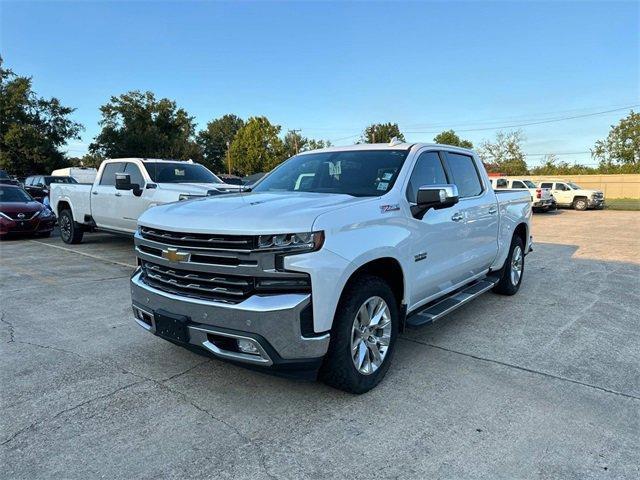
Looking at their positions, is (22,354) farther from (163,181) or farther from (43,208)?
(43,208)

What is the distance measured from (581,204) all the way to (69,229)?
90.5ft

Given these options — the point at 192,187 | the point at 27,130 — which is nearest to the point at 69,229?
the point at 192,187

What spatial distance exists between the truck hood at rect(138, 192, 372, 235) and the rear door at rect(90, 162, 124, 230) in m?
6.40

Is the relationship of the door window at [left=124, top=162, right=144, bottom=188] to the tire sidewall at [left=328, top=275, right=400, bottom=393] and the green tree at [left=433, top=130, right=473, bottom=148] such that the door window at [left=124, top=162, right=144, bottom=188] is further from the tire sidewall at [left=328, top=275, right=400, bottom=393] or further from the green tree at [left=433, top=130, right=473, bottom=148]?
the green tree at [left=433, top=130, right=473, bottom=148]

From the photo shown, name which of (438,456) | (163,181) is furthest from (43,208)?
(438,456)

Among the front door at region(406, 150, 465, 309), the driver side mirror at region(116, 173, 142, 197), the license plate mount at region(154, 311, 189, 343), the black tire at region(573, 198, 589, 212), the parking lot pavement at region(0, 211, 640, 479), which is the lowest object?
the black tire at region(573, 198, 589, 212)

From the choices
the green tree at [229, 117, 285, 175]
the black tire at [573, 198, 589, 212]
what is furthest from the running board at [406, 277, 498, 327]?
the green tree at [229, 117, 285, 175]

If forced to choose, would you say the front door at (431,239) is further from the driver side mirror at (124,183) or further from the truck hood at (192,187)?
the driver side mirror at (124,183)

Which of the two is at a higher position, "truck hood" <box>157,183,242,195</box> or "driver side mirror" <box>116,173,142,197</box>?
"driver side mirror" <box>116,173,142,197</box>

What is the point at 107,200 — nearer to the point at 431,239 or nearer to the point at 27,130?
the point at 431,239

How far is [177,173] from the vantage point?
31.2 feet

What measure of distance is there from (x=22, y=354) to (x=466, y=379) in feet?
12.8

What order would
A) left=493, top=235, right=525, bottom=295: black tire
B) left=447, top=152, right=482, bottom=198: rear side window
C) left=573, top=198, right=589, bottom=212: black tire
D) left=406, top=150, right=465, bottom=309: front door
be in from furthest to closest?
1. left=573, top=198, right=589, bottom=212: black tire
2. left=493, top=235, right=525, bottom=295: black tire
3. left=447, top=152, right=482, bottom=198: rear side window
4. left=406, top=150, right=465, bottom=309: front door

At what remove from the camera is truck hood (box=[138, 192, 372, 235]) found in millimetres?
2998
